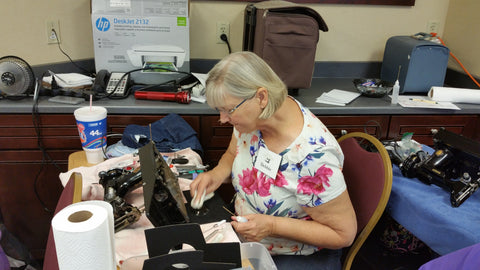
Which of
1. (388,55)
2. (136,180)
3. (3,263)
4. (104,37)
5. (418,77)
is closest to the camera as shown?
(3,263)

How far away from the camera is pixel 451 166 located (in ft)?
4.89

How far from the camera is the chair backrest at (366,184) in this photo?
126cm

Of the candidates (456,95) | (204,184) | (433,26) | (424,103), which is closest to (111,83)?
(204,184)

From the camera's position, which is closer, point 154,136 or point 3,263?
point 3,263

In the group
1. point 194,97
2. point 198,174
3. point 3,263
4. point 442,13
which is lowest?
point 3,263

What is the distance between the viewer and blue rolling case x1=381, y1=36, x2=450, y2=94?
7.25ft

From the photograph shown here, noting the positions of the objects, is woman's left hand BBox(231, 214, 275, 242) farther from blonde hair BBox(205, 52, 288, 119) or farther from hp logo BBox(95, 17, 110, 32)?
hp logo BBox(95, 17, 110, 32)

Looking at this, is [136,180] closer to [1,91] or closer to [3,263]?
[3,263]

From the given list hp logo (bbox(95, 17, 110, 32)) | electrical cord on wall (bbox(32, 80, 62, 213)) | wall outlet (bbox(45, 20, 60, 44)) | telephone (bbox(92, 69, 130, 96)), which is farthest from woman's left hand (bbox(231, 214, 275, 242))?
wall outlet (bbox(45, 20, 60, 44))

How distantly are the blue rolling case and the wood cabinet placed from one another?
0.24 meters

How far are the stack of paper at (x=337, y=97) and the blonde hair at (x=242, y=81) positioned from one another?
936 mm

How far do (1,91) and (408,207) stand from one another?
1920 mm

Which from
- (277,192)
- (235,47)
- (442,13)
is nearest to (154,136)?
(277,192)

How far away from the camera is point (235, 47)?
247 cm
